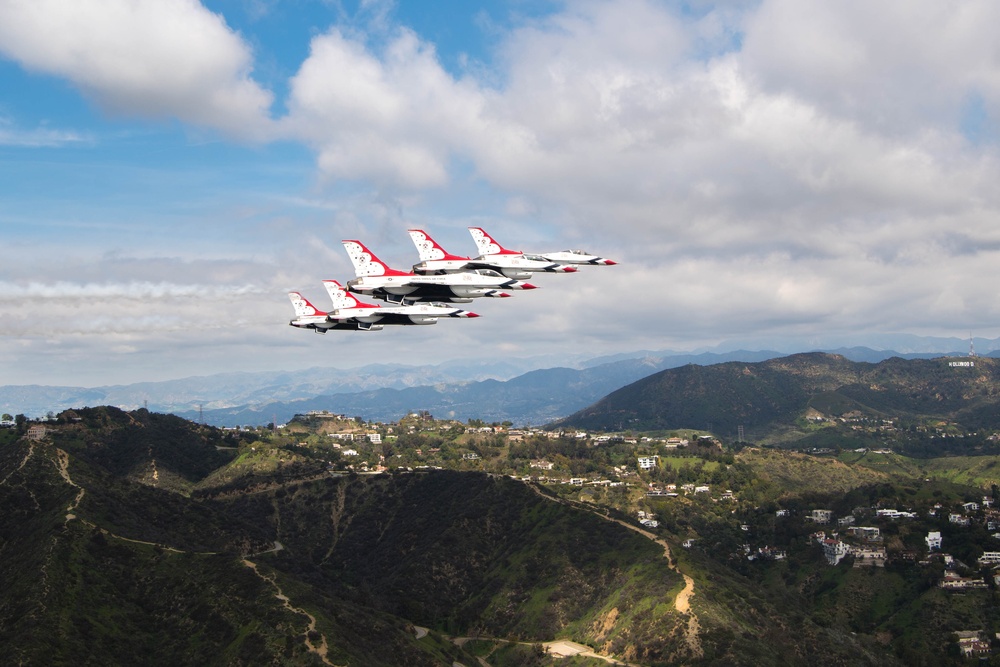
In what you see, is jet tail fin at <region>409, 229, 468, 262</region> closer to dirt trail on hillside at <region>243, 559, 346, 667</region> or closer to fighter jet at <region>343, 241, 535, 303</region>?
fighter jet at <region>343, 241, 535, 303</region>

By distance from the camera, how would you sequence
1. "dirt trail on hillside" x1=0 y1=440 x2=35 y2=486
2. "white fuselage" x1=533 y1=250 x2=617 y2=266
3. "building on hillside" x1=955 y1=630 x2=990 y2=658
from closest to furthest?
"white fuselage" x1=533 y1=250 x2=617 y2=266
"dirt trail on hillside" x1=0 y1=440 x2=35 y2=486
"building on hillside" x1=955 y1=630 x2=990 y2=658

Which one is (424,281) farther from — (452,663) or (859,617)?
(859,617)

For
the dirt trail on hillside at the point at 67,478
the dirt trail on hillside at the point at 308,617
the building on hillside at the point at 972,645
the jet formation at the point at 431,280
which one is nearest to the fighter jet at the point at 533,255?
the jet formation at the point at 431,280

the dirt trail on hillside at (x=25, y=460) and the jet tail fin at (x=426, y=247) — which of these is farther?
the dirt trail on hillside at (x=25, y=460)

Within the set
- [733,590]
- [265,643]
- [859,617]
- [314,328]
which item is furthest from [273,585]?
[859,617]

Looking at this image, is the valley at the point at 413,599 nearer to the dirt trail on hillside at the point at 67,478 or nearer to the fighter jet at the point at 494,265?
the dirt trail on hillside at the point at 67,478

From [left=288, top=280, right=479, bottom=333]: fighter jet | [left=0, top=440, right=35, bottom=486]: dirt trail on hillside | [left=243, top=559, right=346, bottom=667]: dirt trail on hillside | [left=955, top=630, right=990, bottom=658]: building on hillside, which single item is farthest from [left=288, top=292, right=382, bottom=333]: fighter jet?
[left=955, top=630, right=990, bottom=658]: building on hillside
